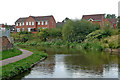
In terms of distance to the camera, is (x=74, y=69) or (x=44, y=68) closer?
(x=74, y=69)

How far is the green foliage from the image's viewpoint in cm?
5200

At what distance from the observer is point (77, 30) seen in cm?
5250

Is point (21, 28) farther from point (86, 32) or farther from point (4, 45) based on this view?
point (4, 45)

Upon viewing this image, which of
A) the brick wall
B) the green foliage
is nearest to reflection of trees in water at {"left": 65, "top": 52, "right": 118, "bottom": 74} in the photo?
the brick wall

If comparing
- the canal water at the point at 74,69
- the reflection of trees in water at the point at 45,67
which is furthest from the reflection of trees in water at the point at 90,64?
the reflection of trees in water at the point at 45,67

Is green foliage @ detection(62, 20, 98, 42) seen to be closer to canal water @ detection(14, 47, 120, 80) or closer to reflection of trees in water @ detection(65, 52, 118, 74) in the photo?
reflection of trees in water @ detection(65, 52, 118, 74)

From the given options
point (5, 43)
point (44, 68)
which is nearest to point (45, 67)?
point (44, 68)

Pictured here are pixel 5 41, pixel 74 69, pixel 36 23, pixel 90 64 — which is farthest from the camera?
pixel 36 23

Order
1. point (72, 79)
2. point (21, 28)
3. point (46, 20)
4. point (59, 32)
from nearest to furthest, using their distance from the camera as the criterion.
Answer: point (72, 79)
point (59, 32)
point (46, 20)
point (21, 28)

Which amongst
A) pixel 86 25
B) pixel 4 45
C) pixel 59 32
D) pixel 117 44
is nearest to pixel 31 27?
pixel 59 32

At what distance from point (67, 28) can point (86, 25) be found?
6.28 metres

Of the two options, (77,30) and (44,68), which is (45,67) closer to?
(44,68)

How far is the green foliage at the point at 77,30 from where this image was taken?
171ft

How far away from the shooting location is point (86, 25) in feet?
172
